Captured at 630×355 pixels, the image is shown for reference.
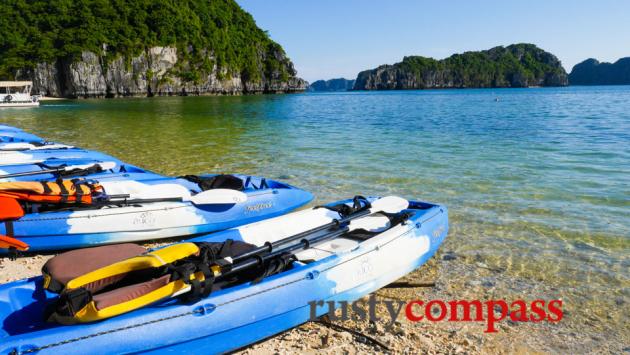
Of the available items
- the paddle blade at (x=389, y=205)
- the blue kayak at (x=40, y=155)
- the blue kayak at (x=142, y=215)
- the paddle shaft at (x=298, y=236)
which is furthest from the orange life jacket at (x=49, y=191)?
the paddle blade at (x=389, y=205)

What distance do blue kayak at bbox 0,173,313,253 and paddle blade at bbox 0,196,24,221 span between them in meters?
0.09

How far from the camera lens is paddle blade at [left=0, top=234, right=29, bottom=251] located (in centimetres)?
614

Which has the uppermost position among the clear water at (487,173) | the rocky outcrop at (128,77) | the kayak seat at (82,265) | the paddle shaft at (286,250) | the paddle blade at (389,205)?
the rocky outcrop at (128,77)

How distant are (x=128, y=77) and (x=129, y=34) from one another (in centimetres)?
1288

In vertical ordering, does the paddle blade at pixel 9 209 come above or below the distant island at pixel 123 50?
below

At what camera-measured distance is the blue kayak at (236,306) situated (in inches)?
139

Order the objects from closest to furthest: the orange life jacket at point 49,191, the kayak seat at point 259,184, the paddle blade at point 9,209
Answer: the paddle blade at point 9,209, the orange life jacket at point 49,191, the kayak seat at point 259,184

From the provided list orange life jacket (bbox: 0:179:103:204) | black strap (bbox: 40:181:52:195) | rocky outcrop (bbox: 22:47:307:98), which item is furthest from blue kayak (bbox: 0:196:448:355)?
rocky outcrop (bbox: 22:47:307:98)

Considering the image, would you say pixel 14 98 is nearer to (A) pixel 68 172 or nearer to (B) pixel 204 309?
(A) pixel 68 172

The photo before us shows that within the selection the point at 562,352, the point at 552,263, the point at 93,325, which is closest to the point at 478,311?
the point at 562,352

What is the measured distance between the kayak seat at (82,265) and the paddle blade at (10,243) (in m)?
2.50

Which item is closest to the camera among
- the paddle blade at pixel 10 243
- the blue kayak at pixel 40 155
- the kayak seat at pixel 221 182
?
the paddle blade at pixel 10 243

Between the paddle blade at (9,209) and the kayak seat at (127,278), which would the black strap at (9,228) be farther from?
the kayak seat at (127,278)

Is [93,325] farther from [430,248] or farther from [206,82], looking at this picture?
[206,82]
